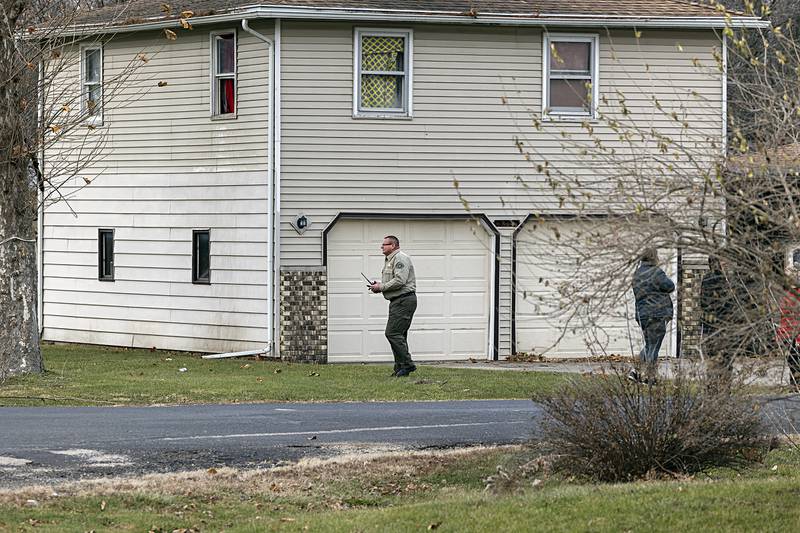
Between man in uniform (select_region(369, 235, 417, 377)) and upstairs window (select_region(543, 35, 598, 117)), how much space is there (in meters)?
5.86

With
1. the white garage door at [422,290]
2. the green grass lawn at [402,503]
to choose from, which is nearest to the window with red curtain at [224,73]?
the white garage door at [422,290]

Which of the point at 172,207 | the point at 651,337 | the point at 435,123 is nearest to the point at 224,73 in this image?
the point at 172,207

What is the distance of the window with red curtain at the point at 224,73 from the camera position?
76.2 feet

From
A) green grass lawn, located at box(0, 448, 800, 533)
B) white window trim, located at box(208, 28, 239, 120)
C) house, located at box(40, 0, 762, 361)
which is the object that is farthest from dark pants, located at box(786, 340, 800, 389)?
white window trim, located at box(208, 28, 239, 120)

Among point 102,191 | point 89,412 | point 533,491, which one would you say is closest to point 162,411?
point 89,412

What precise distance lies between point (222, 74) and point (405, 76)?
10.2ft

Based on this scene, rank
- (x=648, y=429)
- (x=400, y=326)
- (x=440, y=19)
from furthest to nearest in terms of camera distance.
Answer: (x=440, y=19) → (x=400, y=326) → (x=648, y=429)

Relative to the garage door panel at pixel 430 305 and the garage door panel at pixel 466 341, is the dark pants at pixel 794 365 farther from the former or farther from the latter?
the garage door panel at pixel 466 341

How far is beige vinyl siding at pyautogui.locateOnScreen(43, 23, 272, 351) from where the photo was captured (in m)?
22.8

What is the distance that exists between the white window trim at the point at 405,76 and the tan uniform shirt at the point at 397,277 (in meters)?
4.80

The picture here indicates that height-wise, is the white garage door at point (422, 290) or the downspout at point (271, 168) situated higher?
the downspout at point (271, 168)

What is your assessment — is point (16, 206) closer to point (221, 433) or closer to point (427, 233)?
point (427, 233)

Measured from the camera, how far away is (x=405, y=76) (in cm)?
2291

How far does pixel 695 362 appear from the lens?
10227mm
